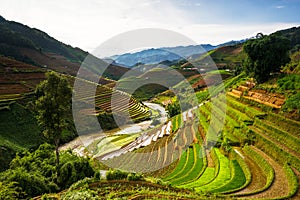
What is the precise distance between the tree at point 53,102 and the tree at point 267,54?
17.2 meters

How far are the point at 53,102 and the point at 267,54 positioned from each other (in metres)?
18.4

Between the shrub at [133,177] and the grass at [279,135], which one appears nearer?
the shrub at [133,177]


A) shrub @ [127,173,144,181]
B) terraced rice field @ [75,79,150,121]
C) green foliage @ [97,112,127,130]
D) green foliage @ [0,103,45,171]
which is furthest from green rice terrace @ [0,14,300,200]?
terraced rice field @ [75,79,150,121]

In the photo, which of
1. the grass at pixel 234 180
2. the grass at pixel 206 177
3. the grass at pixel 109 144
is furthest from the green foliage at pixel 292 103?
the grass at pixel 109 144

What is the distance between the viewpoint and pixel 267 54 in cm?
2250

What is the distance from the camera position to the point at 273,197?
1064 cm

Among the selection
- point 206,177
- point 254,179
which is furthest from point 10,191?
point 254,179

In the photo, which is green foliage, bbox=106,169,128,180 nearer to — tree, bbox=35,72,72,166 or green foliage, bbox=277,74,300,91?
tree, bbox=35,72,72,166

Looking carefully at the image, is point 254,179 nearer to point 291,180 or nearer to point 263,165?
point 263,165

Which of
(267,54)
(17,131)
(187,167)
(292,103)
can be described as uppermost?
(267,54)

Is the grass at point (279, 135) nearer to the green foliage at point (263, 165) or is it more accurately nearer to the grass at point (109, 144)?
the green foliage at point (263, 165)

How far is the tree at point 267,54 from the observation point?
2239cm

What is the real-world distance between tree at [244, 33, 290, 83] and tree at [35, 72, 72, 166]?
1720cm

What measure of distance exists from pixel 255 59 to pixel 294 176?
15.3 m
